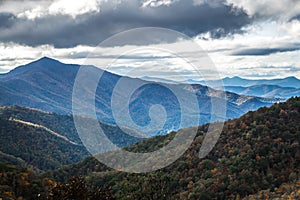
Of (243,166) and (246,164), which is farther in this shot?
(246,164)

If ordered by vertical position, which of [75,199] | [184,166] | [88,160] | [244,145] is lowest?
[88,160]

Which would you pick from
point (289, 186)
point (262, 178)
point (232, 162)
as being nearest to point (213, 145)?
point (232, 162)

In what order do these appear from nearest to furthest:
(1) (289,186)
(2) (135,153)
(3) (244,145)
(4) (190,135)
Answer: (1) (289,186) → (3) (244,145) → (4) (190,135) → (2) (135,153)

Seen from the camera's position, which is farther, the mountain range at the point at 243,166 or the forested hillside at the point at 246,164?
the forested hillside at the point at 246,164

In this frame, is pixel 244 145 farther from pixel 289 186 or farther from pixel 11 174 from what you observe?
pixel 11 174

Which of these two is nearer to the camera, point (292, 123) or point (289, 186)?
point (289, 186)

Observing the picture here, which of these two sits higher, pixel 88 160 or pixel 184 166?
pixel 184 166

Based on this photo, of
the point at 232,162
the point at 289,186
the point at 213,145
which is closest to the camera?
the point at 289,186

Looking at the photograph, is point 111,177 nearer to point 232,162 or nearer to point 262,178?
point 232,162

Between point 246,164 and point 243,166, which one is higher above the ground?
point 246,164

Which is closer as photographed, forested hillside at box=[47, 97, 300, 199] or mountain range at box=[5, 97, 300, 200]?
mountain range at box=[5, 97, 300, 200]
